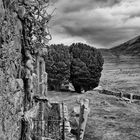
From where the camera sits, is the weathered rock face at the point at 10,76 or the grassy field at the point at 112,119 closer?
the weathered rock face at the point at 10,76

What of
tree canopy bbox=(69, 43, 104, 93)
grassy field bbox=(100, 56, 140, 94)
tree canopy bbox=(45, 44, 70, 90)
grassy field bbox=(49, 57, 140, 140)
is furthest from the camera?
grassy field bbox=(100, 56, 140, 94)

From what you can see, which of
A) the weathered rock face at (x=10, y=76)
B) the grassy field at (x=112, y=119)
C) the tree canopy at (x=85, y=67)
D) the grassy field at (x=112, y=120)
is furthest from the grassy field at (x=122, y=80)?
the weathered rock face at (x=10, y=76)

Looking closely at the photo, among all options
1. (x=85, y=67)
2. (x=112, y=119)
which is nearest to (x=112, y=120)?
(x=112, y=119)

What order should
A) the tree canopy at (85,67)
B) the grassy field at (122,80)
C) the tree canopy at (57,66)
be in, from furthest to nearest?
the grassy field at (122,80), the tree canopy at (85,67), the tree canopy at (57,66)

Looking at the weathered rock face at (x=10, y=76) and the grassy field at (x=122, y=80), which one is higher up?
the weathered rock face at (x=10, y=76)

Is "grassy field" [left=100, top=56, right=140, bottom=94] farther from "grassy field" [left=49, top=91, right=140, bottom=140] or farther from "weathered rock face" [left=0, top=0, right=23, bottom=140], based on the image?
"weathered rock face" [left=0, top=0, right=23, bottom=140]

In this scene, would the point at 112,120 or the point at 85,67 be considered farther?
the point at 85,67

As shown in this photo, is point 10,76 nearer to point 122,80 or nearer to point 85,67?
point 85,67

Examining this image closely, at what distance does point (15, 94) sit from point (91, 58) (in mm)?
44930

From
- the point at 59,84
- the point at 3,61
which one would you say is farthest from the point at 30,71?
the point at 59,84

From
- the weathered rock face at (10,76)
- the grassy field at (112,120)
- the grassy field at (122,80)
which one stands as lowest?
the grassy field at (112,120)

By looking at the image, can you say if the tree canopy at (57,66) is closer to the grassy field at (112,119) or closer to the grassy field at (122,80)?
the grassy field at (112,119)

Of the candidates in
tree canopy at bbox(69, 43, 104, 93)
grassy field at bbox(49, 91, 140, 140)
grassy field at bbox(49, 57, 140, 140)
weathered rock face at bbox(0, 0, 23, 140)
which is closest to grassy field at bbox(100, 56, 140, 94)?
tree canopy at bbox(69, 43, 104, 93)

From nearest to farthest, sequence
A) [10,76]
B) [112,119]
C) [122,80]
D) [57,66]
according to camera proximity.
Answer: [10,76] < [112,119] < [57,66] < [122,80]
